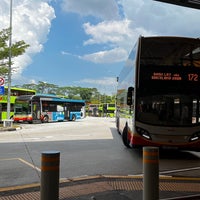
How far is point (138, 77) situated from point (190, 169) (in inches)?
130

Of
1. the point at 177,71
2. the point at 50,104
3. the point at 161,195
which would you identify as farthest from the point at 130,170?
the point at 50,104

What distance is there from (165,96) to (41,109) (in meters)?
25.9

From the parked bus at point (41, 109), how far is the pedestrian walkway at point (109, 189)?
2684 centimetres

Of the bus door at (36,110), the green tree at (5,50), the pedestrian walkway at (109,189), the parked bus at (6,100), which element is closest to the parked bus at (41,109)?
the bus door at (36,110)

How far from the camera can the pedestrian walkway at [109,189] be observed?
5.61 meters

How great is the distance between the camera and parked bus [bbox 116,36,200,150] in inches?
387

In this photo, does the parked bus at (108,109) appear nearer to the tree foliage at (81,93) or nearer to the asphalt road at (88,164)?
the tree foliage at (81,93)

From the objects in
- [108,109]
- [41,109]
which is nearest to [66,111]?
[41,109]

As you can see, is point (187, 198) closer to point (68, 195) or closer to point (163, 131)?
point (68, 195)

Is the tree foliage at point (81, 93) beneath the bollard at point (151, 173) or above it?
above

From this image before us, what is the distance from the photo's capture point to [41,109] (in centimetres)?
3434

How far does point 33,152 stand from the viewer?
11.4 metres

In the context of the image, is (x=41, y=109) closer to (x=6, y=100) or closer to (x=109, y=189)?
(x=6, y=100)

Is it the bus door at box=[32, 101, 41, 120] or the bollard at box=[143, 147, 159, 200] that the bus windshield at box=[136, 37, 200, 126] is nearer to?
the bollard at box=[143, 147, 159, 200]
